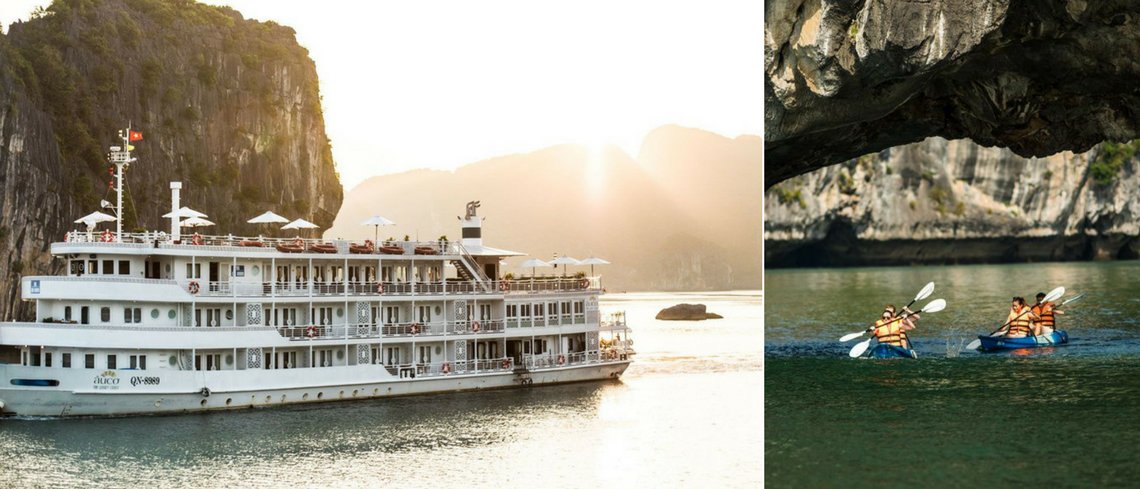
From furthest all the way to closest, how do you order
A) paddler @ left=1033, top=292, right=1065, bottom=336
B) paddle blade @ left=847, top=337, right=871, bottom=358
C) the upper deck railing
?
paddler @ left=1033, top=292, right=1065, bottom=336
paddle blade @ left=847, top=337, right=871, bottom=358
the upper deck railing

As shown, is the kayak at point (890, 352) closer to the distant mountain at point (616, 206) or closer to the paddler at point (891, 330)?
the paddler at point (891, 330)

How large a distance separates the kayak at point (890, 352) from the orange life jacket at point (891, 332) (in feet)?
0.33

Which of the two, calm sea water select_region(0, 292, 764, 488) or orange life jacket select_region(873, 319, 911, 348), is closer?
calm sea water select_region(0, 292, 764, 488)

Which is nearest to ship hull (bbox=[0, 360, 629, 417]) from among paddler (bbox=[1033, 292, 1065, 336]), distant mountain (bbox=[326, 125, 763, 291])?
distant mountain (bbox=[326, 125, 763, 291])

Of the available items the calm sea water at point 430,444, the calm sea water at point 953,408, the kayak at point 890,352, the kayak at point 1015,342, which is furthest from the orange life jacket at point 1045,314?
the calm sea water at point 430,444

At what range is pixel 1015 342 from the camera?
73.8ft

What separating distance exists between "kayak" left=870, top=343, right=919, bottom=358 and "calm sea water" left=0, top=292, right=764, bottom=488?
2.15 m

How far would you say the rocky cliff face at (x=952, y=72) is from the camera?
14578 millimetres

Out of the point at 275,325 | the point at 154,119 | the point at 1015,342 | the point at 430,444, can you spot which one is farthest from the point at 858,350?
the point at 154,119

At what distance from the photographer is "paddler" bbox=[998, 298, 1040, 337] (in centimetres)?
2283

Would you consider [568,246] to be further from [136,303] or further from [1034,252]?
[1034,252]

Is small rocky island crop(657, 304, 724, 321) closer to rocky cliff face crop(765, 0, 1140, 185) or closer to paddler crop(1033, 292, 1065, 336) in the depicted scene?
paddler crop(1033, 292, 1065, 336)

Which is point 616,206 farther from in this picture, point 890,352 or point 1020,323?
point 1020,323

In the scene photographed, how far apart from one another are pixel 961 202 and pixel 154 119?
1239 inches
